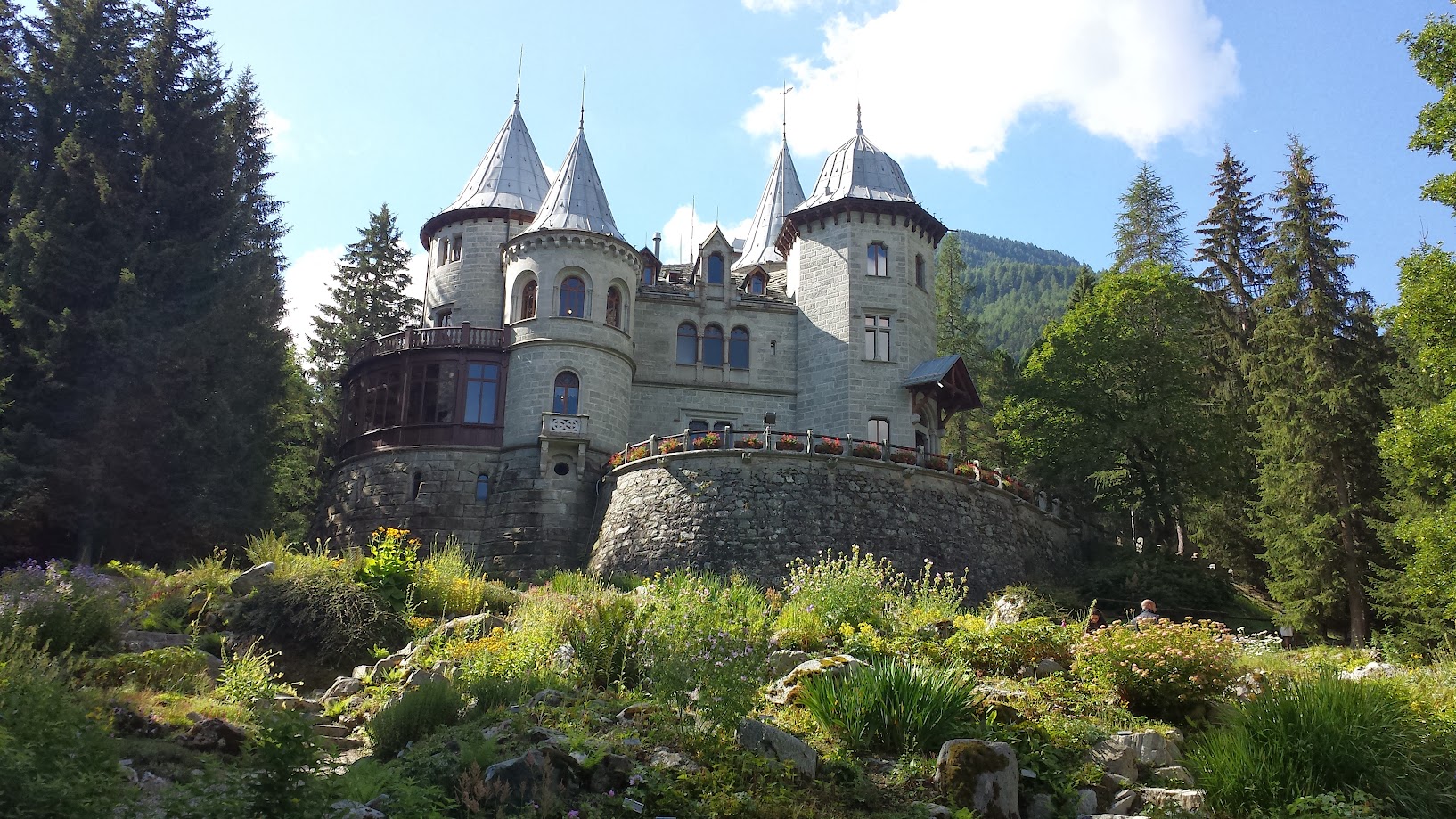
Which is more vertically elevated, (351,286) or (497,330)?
(351,286)

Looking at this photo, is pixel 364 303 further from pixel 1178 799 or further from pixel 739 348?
pixel 1178 799

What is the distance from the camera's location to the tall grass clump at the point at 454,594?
65.5 feet

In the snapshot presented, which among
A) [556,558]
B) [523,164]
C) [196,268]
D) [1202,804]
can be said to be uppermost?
[523,164]

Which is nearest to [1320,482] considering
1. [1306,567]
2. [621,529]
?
[1306,567]

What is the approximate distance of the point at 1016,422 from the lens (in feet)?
127

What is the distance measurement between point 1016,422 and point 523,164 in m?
20.7

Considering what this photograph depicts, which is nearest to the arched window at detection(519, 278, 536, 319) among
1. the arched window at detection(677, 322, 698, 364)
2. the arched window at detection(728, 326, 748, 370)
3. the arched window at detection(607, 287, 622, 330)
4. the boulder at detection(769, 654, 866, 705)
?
the arched window at detection(607, 287, 622, 330)

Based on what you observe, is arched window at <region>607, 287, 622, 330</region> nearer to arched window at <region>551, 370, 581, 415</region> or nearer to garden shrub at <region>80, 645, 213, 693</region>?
arched window at <region>551, 370, 581, 415</region>

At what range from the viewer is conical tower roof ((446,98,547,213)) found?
1598 inches

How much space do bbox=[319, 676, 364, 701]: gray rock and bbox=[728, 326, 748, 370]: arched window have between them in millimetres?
24343

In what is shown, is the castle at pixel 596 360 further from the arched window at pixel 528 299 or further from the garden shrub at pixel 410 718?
the garden shrub at pixel 410 718

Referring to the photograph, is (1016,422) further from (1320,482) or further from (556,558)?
(556,558)

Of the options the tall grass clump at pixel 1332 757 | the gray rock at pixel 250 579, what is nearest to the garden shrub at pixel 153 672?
the gray rock at pixel 250 579

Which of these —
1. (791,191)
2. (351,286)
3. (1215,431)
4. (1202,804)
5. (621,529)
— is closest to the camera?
(1202,804)
